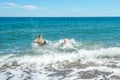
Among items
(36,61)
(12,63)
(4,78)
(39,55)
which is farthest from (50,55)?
(4,78)

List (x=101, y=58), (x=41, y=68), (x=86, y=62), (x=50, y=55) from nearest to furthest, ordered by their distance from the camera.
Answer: (x=41, y=68) < (x=86, y=62) < (x=101, y=58) < (x=50, y=55)

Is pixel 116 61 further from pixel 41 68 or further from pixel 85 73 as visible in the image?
pixel 41 68

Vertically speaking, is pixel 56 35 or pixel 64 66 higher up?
pixel 64 66

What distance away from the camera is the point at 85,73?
35.7 feet

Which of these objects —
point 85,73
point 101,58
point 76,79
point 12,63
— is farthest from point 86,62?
point 12,63

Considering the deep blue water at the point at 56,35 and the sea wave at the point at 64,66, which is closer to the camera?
the sea wave at the point at 64,66

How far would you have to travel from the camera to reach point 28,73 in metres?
11.1

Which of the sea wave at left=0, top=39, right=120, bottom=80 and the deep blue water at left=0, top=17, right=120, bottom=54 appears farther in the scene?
the deep blue water at left=0, top=17, right=120, bottom=54

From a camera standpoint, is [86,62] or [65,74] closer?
[65,74]

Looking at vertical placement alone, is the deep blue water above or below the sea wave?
below

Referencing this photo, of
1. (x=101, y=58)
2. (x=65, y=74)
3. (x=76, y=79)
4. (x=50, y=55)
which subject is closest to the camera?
(x=76, y=79)

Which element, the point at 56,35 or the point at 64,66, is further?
the point at 56,35

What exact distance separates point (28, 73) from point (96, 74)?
3211 millimetres

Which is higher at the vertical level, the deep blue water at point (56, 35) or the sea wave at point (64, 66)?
the sea wave at point (64, 66)
